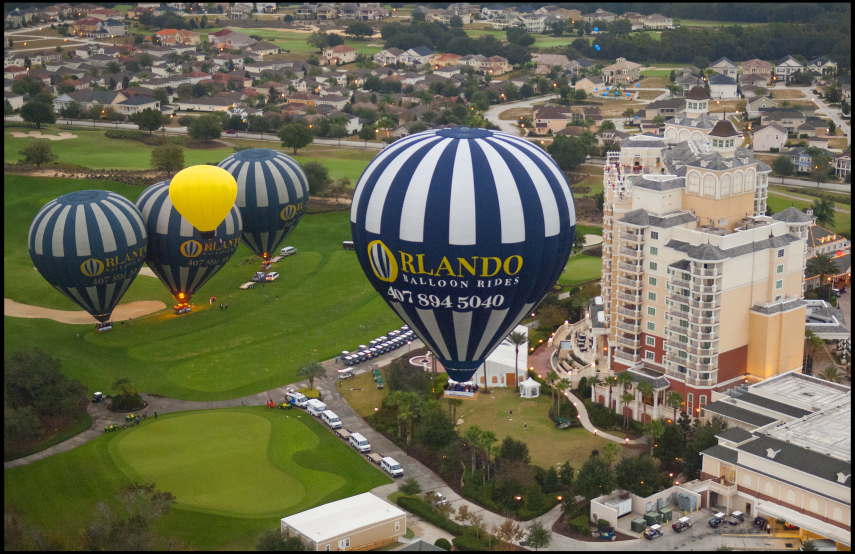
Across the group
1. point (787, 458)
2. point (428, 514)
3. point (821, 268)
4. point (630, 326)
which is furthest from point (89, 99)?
point (787, 458)

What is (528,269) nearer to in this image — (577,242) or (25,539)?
(25,539)

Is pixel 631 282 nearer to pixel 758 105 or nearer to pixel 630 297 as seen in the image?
pixel 630 297

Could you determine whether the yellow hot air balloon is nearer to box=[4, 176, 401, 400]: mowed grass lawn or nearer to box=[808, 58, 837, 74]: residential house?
box=[4, 176, 401, 400]: mowed grass lawn

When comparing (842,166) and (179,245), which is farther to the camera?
(842,166)

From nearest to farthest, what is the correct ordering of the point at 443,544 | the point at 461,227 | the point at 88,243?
1. the point at 461,227
2. the point at 443,544
3. the point at 88,243

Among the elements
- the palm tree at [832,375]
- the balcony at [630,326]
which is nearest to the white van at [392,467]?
the balcony at [630,326]

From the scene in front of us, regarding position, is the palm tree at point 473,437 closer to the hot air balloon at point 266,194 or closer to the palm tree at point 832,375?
the palm tree at point 832,375

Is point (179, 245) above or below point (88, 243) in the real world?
below
